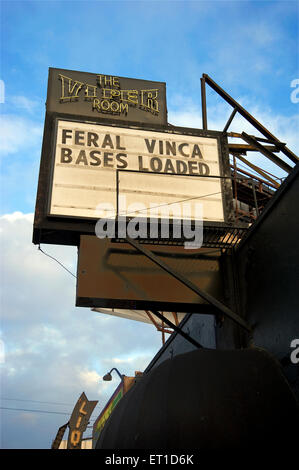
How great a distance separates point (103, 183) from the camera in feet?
32.4

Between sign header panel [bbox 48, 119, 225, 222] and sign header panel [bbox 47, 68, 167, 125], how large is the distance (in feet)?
2.46

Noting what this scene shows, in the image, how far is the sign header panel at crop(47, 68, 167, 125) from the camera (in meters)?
11.2

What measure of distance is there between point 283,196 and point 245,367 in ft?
9.24

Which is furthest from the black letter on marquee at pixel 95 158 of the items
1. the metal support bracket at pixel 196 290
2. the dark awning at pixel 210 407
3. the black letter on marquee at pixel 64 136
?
the dark awning at pixel 210 407

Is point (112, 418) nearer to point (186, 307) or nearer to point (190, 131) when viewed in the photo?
point (186, 307)

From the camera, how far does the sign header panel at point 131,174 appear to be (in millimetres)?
9672

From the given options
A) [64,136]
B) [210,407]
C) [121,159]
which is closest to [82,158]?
[64,136]

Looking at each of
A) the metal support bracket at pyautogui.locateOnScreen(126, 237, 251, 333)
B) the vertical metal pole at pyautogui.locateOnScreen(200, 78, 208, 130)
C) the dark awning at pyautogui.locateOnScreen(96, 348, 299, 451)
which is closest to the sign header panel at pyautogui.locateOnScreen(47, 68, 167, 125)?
the vertical metal pole at pyautogui.locateOnScreen(200, 78, 208, 130)

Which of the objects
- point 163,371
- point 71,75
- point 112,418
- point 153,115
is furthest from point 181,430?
point 71,75

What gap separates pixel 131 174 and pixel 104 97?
104 inches

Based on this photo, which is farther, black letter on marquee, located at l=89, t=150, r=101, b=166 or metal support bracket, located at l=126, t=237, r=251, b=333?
black letter on marquee, located at l=89, t=150, r=101, b=166

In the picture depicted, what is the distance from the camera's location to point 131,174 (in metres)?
10.0

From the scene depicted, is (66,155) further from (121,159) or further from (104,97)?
(104,97)

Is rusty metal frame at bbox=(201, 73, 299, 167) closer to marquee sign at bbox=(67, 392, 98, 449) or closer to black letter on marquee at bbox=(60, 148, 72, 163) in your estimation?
black letter on marquee at bbox=(60, 148, 72, 163)
